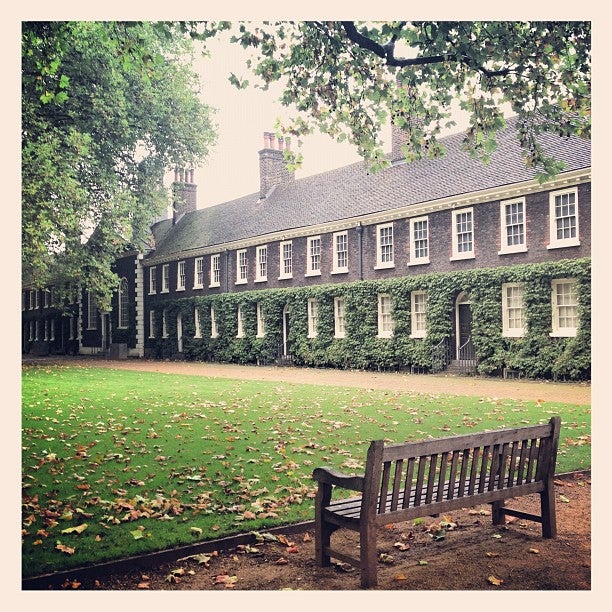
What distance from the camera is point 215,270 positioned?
113 feet

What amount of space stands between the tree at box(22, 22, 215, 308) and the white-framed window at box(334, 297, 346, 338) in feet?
25.9

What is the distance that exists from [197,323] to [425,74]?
1066 inches

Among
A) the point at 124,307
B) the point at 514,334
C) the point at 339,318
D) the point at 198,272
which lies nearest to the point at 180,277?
the point at 198,272

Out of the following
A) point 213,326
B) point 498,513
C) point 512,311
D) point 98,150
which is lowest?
point 498,513

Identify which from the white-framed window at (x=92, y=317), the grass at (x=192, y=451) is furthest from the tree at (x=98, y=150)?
the white-framed window at (x=92, y=317)

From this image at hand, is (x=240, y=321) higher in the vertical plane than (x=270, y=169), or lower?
lower

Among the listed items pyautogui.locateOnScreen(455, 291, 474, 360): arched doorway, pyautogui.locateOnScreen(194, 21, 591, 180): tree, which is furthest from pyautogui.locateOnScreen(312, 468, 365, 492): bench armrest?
pyautogui.locateOnScreen(455, 291, 474, 360): arched doorway

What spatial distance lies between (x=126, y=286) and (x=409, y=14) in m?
34.2

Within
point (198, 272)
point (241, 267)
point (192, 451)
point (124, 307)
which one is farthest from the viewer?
point (124, 307)

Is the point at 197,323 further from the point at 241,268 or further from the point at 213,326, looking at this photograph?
the point at 241,268

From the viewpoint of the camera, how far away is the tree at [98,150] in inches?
618

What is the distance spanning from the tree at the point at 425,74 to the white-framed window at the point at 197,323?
2565 cm

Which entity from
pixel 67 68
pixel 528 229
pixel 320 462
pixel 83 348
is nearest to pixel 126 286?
pixel 83 348
